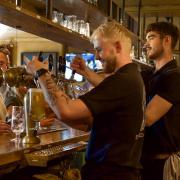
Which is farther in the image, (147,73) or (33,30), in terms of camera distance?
(33,30)

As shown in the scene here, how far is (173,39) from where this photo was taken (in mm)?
2498

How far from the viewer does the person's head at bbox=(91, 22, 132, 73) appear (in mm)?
1761

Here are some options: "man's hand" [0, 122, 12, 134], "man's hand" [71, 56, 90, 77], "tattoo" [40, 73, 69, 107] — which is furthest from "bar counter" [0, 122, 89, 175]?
"man's hand" [71, 56, 90, 77]

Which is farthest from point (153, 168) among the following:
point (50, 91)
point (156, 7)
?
point (156, 7)

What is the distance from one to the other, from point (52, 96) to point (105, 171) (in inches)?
15.5

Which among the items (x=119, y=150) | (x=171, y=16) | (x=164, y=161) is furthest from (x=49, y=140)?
(x=171, y=16)

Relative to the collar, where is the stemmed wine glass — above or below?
below

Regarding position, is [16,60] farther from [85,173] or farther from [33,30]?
[85,173]

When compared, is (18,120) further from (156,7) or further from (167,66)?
(156,7)

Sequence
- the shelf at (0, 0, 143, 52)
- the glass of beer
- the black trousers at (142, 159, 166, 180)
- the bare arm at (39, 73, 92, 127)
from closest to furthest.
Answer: the bare arm at (39, 73, 92, 127) < the glass of beer < the black trousers at (142, 159, 166, 180) < the shelf at (0, 0, 143, 52)

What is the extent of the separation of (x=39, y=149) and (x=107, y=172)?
373 mm

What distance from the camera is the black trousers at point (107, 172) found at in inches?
66.7

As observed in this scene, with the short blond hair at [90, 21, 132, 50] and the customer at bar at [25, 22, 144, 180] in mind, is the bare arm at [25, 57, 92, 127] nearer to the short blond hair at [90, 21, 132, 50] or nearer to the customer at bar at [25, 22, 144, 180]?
the customer at bar at [25, 22, 144, 180]

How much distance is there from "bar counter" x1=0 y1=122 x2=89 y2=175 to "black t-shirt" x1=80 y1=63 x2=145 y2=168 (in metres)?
0.21
